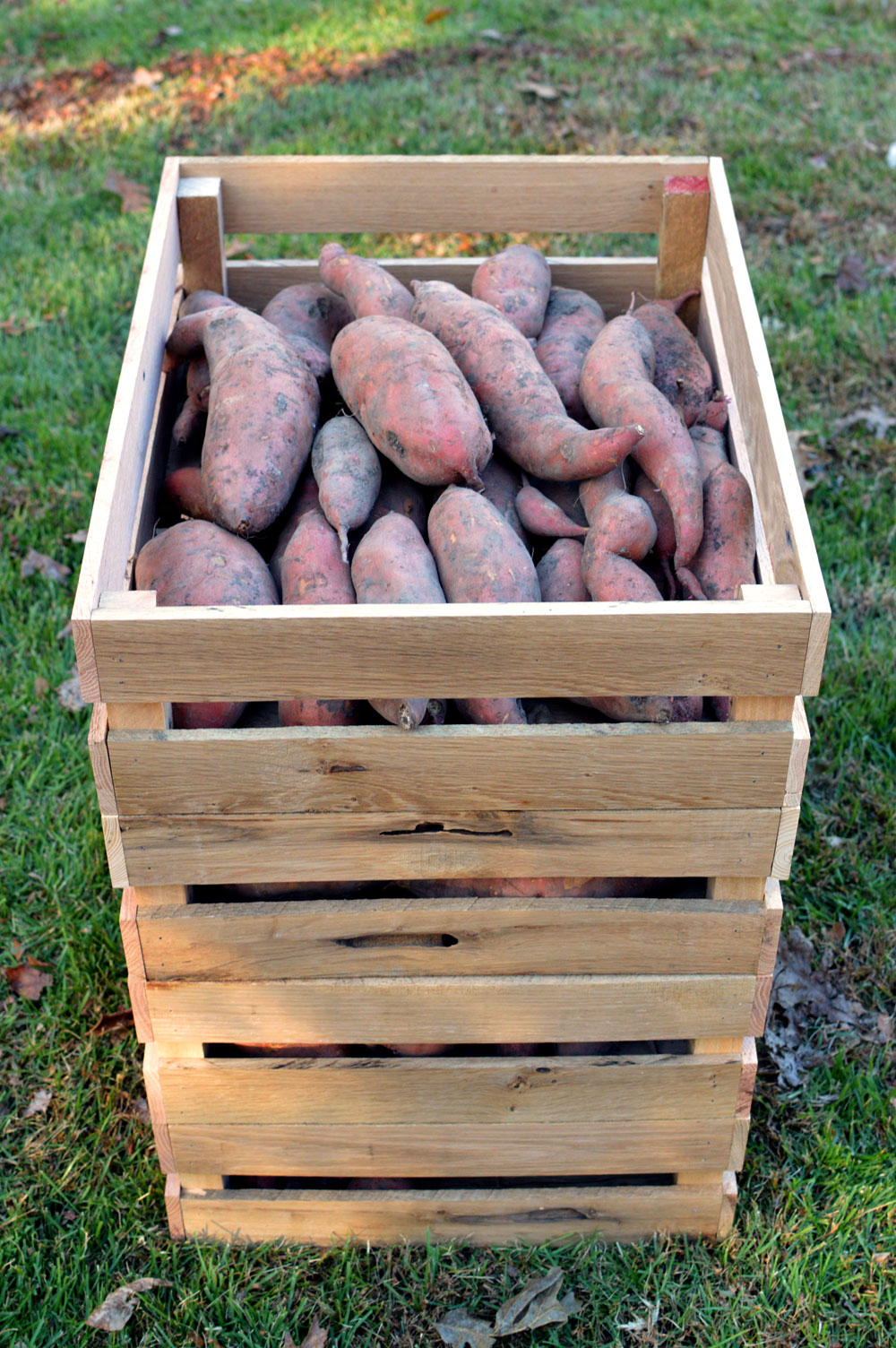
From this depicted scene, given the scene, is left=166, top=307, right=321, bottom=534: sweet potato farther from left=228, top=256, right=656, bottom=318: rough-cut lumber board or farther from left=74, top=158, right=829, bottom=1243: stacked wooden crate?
left=228, top=256, right=656, bottom=318: rough-cut lumber board

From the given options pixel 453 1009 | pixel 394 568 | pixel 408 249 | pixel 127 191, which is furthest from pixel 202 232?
pixel 127 191

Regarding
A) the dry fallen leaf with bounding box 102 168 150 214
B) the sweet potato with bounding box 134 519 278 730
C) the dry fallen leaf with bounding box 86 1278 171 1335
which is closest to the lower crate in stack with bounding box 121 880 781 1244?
the dry fallen leaf with bounding box 86 1278 171 1335

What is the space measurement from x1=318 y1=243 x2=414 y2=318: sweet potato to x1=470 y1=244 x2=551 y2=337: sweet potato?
19 centimetres

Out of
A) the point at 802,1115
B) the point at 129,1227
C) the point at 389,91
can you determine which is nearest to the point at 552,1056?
the point at 802,1115

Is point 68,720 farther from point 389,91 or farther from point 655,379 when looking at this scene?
point 389,91

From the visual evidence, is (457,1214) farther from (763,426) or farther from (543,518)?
(763,426)

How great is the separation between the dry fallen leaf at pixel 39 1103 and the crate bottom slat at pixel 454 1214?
0.39 meters

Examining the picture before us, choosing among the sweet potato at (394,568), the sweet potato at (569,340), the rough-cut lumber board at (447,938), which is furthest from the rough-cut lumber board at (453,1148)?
the sweet potato at (569,340)

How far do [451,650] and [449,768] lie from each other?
7.6 inches

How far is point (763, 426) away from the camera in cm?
207

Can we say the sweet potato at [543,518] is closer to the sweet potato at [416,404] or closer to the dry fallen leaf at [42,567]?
the sweet potato at [416,404]

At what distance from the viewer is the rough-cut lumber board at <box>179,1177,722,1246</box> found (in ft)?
7.14

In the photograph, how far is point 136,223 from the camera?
500 cm

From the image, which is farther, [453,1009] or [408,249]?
[408,249]
